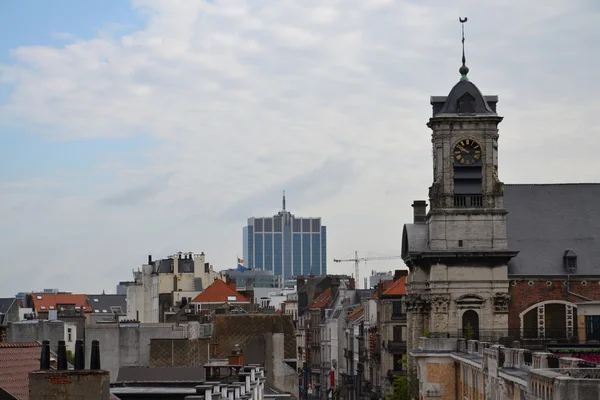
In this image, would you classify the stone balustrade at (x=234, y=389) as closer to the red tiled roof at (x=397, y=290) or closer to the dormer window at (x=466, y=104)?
the dormer window at (x=466, y=104)

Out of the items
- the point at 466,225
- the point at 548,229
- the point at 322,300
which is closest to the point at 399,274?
the point at 548,229

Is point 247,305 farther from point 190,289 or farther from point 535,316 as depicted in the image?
point 535,316

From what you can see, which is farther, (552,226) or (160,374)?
(552,226)

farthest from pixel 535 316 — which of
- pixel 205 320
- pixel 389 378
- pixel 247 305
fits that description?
pixel 247 305

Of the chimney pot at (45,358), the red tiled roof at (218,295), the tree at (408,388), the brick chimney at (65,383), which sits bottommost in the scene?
the tree at (408,388)

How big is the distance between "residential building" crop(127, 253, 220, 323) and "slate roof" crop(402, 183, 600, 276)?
93491mm

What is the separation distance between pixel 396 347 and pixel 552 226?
31022 mm

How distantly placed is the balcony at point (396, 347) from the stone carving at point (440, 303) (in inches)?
1226

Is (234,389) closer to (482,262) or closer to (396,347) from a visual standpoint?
(482,262)

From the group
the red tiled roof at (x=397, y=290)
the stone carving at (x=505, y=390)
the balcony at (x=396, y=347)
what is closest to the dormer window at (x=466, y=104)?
the stone carving at (x=505, y=390)

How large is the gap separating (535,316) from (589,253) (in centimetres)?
503

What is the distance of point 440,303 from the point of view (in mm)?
85938

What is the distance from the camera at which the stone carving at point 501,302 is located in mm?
85688

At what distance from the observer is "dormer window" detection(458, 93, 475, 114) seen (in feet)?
284
